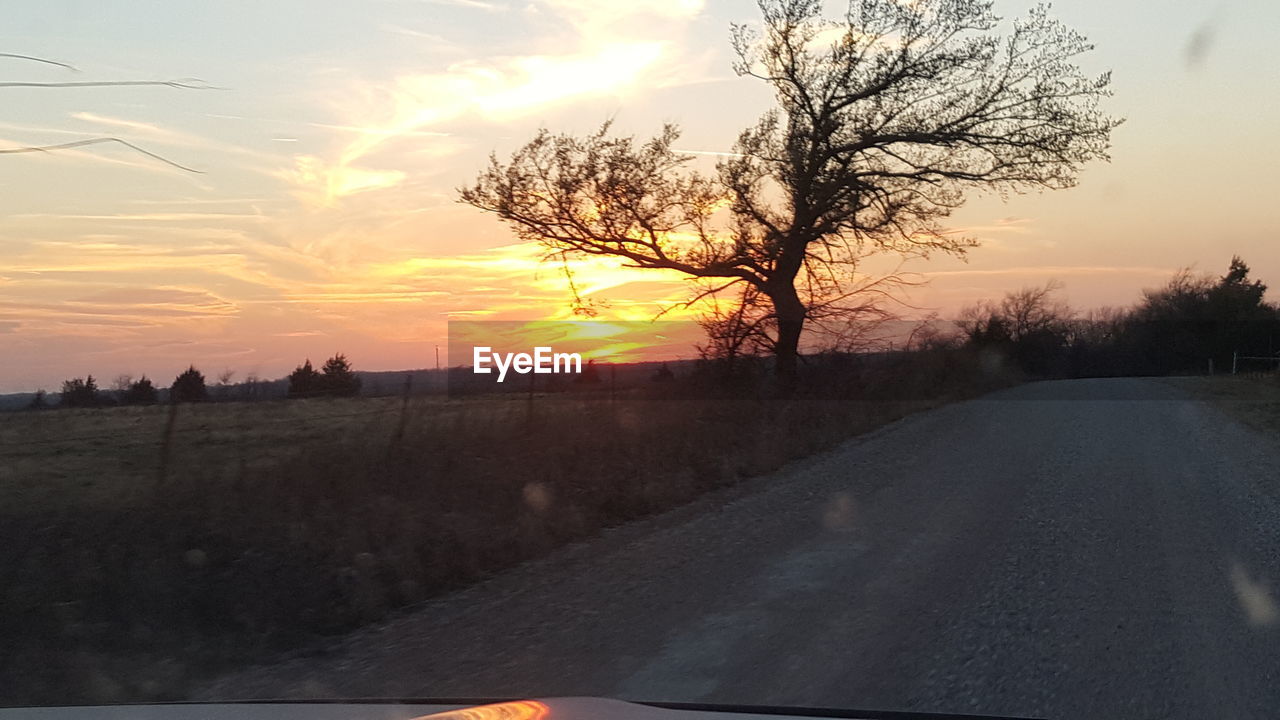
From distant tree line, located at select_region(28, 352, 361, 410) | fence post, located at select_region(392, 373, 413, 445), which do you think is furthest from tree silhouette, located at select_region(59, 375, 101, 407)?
fence post, located at select_region(392, 373, 413, 445)

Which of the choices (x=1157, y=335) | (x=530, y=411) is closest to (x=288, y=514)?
(x=530, y=411)

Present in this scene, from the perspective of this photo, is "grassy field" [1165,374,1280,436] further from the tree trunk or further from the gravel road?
the gravel road

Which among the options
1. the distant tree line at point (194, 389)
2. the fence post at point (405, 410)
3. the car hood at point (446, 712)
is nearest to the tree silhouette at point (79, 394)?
the distant tree line at point (194, 389)

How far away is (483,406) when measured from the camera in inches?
747

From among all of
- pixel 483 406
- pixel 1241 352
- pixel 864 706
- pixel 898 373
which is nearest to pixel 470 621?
pixel 864 706

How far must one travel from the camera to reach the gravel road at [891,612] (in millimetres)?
5312

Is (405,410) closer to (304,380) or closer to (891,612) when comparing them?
(891,612)

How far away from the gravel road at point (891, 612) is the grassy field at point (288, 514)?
66 centimetres

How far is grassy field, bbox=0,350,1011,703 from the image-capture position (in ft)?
22.4

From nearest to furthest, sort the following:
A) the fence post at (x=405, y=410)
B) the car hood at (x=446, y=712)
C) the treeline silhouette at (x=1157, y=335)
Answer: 1. the car hood at (x=446, y=712)
2. the fence post at (x=405, y=410)
3. the treeline silhouette at (x=1157, y=335)

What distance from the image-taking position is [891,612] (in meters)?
6.76

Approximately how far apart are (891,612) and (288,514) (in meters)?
6.29

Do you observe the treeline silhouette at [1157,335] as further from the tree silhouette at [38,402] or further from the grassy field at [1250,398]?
the tree silhouette at [38,402]

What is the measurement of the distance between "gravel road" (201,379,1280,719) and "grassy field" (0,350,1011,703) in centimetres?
66
